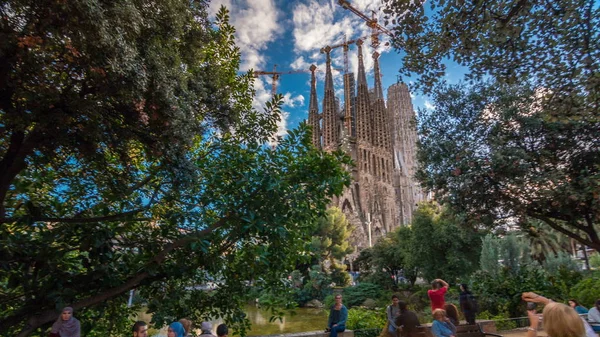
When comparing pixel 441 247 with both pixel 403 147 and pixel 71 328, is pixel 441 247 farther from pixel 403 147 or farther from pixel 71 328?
pixel 403 147

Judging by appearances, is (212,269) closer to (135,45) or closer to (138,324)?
(138,324)

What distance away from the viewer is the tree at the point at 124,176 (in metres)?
4.15

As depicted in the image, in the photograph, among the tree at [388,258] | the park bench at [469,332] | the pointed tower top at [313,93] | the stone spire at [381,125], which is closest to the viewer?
the park bench at [469,332]

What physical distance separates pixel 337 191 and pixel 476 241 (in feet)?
59.0

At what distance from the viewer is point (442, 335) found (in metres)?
4.60

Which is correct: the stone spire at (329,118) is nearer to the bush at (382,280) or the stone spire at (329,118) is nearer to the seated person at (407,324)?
the bush at (382,280)

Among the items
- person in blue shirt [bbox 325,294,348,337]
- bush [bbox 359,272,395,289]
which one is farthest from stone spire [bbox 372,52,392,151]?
person in blue shirt [bbox 325,294,348,337]

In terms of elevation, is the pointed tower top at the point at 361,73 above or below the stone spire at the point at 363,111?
above

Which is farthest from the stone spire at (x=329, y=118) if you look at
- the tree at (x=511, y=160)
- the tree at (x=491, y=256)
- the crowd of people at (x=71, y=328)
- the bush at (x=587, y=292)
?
the crowd of people at (x=71, y=328)

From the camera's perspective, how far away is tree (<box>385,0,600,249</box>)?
17.7ft

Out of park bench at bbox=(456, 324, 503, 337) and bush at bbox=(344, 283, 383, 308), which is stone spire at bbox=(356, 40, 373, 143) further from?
park bench at bbox=(456, 324, 503, 337)

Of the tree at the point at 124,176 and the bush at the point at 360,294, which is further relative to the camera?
the bush at the point at 360,294

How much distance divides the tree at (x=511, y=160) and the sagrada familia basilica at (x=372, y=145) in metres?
36.6

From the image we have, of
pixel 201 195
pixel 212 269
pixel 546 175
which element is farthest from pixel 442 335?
pixel 546 175
